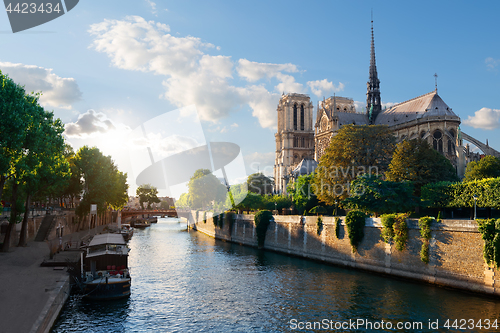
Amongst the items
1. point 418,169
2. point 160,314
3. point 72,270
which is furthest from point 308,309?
point 418,169

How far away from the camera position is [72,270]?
25797mm

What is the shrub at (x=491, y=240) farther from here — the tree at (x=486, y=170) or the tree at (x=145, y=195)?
the tree at (x=145, y=195)

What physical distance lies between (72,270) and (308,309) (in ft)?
51.0

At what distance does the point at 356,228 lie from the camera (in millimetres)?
36156

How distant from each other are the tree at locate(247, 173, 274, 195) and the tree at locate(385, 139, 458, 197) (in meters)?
71.5

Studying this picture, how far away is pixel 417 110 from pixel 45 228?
74.9 m

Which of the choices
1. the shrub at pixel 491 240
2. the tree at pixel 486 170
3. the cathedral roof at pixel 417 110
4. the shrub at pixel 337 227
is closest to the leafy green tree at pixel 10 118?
the shrub at pixel 337 227

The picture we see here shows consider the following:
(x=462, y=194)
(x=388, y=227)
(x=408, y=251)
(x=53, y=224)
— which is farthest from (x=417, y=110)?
(x=53, y=224)

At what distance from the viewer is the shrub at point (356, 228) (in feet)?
118

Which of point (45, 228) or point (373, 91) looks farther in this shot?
point (373, 91)

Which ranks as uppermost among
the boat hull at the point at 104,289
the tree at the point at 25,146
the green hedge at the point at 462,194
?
the tree at the point at 25,146

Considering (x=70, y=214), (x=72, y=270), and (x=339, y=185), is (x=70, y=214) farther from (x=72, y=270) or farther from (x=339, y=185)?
(x=339, y=185)

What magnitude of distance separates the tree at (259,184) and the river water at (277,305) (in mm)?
82909

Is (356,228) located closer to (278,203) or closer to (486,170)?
(486,170)
